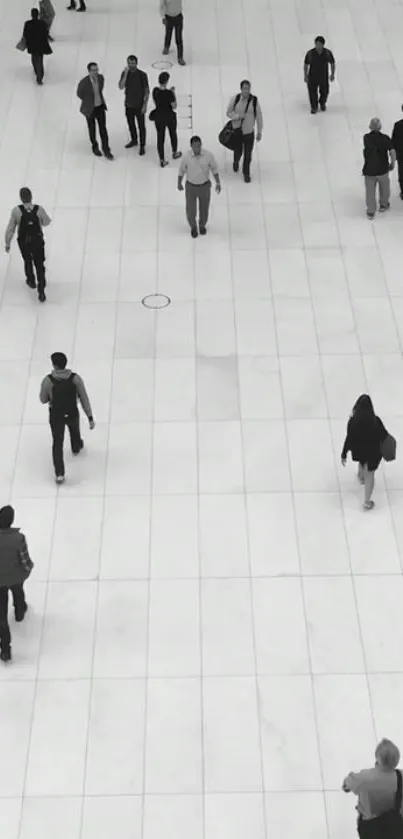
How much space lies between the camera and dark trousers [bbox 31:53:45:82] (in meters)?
18.8

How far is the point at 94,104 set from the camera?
16.2 m

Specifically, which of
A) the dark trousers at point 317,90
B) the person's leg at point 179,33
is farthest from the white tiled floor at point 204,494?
the person's leg at point 179,33

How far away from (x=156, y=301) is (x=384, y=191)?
3717 millimetres

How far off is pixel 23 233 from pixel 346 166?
5.66 meters

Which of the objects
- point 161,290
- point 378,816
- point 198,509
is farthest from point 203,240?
point 378,816

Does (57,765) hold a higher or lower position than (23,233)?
lower

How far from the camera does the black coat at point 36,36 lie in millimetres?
18484

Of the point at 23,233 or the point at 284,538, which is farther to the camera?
the point at 23,233

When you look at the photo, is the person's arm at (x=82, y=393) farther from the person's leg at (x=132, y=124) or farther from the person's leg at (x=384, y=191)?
the person's leg at (x=132, y=124)

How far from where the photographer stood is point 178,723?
8.73m

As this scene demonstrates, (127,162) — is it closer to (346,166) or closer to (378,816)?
(346,166)

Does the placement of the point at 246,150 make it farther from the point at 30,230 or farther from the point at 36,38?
the point at 36,38

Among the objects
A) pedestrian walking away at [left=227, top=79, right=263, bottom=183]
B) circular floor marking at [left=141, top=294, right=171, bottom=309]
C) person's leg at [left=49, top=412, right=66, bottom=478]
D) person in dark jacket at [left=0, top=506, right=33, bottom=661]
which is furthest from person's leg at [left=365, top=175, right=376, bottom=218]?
person in dark jacket at [left=0, top=506, right=33, bottom=661]

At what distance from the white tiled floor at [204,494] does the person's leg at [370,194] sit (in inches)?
9.2
